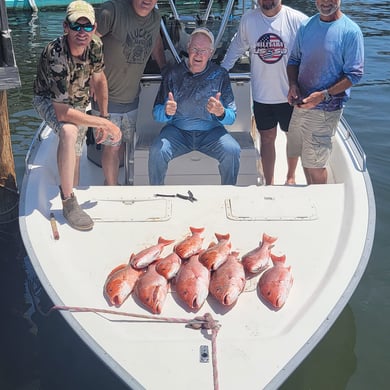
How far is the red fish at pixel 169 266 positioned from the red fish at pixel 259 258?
0.39 metres

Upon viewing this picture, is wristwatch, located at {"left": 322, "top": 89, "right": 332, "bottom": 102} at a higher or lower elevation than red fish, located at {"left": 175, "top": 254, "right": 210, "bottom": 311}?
higher

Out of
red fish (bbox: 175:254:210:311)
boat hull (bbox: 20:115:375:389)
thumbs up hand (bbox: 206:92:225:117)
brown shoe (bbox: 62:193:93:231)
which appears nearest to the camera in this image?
boat hull (bbox: 20:115:375:389)

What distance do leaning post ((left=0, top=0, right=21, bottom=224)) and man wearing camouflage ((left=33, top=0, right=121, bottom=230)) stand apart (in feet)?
2.07

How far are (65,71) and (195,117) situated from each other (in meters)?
1.13

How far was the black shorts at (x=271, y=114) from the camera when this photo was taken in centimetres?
445

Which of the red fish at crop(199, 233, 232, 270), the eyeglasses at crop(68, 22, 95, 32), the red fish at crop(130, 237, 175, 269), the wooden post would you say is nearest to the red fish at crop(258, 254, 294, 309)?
the red fish at crop(199, 233, 232, 270)

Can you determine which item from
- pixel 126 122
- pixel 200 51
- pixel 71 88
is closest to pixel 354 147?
pixel 200 51

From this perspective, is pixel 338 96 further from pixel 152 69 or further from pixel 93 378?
pixel 93 378

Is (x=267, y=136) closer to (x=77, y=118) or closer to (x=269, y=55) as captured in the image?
(x=269, y=55)

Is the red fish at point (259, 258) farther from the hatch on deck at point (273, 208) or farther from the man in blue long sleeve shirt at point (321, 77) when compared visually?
the man in blue long sleeve shirt at point (321, 77)

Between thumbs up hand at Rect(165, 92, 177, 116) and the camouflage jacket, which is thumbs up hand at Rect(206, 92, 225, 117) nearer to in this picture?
thumbs up hand at Rect(165, 92, 177, 116)

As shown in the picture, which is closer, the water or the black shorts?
the water

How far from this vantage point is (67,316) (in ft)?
9.47

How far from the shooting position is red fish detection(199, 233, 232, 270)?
3.15m
